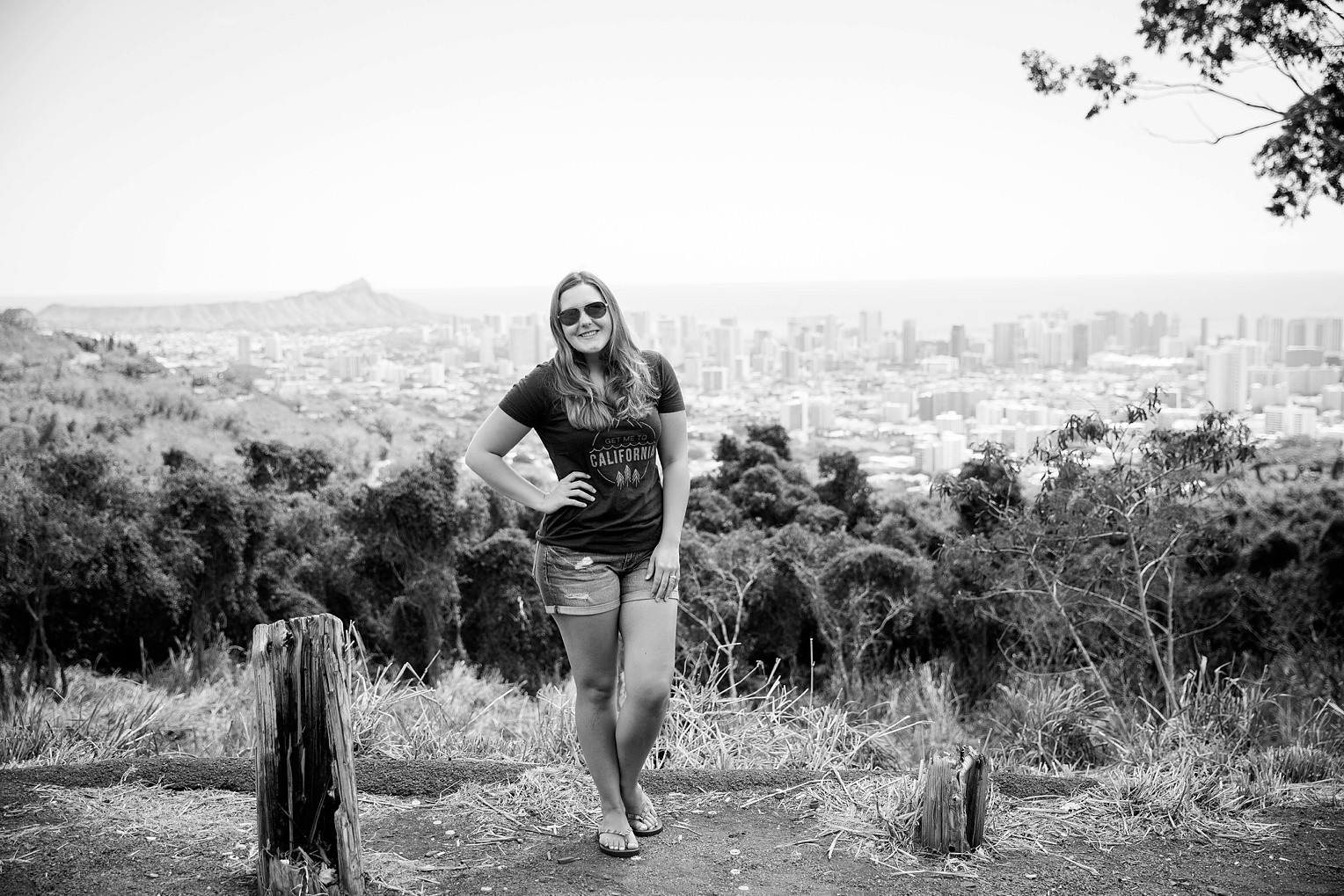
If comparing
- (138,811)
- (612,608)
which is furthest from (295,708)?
(138,811)

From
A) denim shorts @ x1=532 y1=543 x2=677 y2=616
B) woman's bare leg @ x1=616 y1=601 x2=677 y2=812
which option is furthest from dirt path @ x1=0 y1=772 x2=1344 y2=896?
denim shorts @ x1=532 y1=543 x2=677 y2=616

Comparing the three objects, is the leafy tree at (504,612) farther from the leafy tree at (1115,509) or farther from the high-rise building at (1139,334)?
the high-rise building at (1139,334)

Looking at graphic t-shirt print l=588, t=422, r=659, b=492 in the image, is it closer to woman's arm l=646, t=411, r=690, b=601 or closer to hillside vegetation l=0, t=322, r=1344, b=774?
woman's arm l=646, t=411, r=690, b=601

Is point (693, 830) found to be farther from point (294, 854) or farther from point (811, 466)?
point (811, 466)

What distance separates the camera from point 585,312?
120 inches

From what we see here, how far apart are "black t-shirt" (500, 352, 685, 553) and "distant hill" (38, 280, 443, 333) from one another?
178 feet

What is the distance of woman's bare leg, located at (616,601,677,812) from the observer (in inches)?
117

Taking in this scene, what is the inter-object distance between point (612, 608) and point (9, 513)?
12.9 metres

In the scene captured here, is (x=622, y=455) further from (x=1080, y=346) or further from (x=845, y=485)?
(x=1080, y=346)

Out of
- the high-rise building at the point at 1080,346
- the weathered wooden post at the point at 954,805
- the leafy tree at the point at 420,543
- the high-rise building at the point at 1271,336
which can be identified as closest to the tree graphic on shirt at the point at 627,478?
the weathered wooden post at the point at 954,805

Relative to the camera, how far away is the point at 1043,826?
3428 millimetres

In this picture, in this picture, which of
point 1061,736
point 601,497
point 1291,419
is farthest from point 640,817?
point 1291,419

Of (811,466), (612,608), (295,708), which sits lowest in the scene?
(811,466)

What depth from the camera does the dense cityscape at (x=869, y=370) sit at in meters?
22.9
